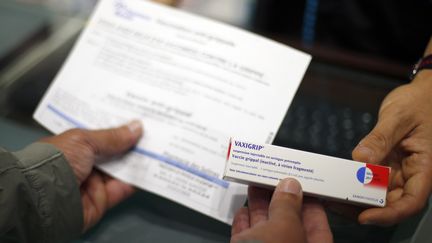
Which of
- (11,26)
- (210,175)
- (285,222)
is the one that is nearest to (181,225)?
(210,175)

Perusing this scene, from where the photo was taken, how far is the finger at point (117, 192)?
58 centimetres

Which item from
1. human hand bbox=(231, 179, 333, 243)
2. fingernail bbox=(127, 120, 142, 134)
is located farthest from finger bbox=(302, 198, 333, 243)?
fingernail bbox=(127, 120, 142, 134)

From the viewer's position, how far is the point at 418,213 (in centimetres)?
49

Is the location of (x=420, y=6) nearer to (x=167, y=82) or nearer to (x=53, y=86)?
(x=167, y=82)

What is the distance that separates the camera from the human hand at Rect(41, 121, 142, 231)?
0.54 m

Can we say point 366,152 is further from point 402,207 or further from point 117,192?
point 117,192

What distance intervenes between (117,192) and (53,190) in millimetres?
113

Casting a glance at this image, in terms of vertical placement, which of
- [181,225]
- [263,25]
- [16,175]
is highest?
[263,25]

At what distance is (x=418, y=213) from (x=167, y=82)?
391mm

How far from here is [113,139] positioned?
55 centimetres

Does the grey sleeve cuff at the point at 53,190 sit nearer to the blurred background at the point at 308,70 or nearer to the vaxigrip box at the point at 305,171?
the blurred background at the point at 308,70

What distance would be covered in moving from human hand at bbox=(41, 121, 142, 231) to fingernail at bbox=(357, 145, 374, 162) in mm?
311

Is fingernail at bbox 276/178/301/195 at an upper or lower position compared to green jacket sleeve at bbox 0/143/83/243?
upper

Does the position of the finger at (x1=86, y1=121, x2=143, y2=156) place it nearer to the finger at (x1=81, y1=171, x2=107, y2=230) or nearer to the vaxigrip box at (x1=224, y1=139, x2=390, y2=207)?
the finger at (x1=81, y1=171, x2=107, y2=230)
